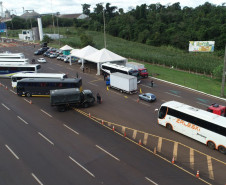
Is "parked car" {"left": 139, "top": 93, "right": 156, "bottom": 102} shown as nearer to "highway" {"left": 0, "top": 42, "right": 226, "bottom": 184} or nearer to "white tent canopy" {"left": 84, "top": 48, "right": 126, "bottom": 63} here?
"highway" {"left": 0, "top": 42, "right": 226, "bottom": 184}

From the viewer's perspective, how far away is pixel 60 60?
68250 mm

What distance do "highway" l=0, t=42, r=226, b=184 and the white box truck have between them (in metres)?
1.42

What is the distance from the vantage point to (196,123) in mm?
22453

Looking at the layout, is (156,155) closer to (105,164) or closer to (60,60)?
(105,164)

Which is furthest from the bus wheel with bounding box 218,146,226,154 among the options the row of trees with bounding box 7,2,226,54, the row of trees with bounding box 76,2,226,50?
the row of trees with bounding box 76,2,226,50

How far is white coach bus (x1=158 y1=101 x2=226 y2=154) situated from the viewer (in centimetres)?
2090

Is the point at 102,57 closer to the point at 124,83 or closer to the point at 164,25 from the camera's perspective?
the point at 124,83

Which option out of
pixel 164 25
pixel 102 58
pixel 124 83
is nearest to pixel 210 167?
pixel 124 83

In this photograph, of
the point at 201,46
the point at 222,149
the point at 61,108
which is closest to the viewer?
the point at 222,149

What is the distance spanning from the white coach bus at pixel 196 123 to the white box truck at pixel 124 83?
1189cm

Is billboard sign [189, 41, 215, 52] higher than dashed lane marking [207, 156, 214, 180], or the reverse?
billboard sign [189, 41, 215, 52]

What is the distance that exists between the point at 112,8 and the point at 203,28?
9161 cm

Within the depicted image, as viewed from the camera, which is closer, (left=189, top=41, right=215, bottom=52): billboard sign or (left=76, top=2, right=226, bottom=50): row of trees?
(left=189, top=41, right=215, bottom=52): billboard sign

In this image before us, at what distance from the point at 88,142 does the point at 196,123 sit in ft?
36.3
